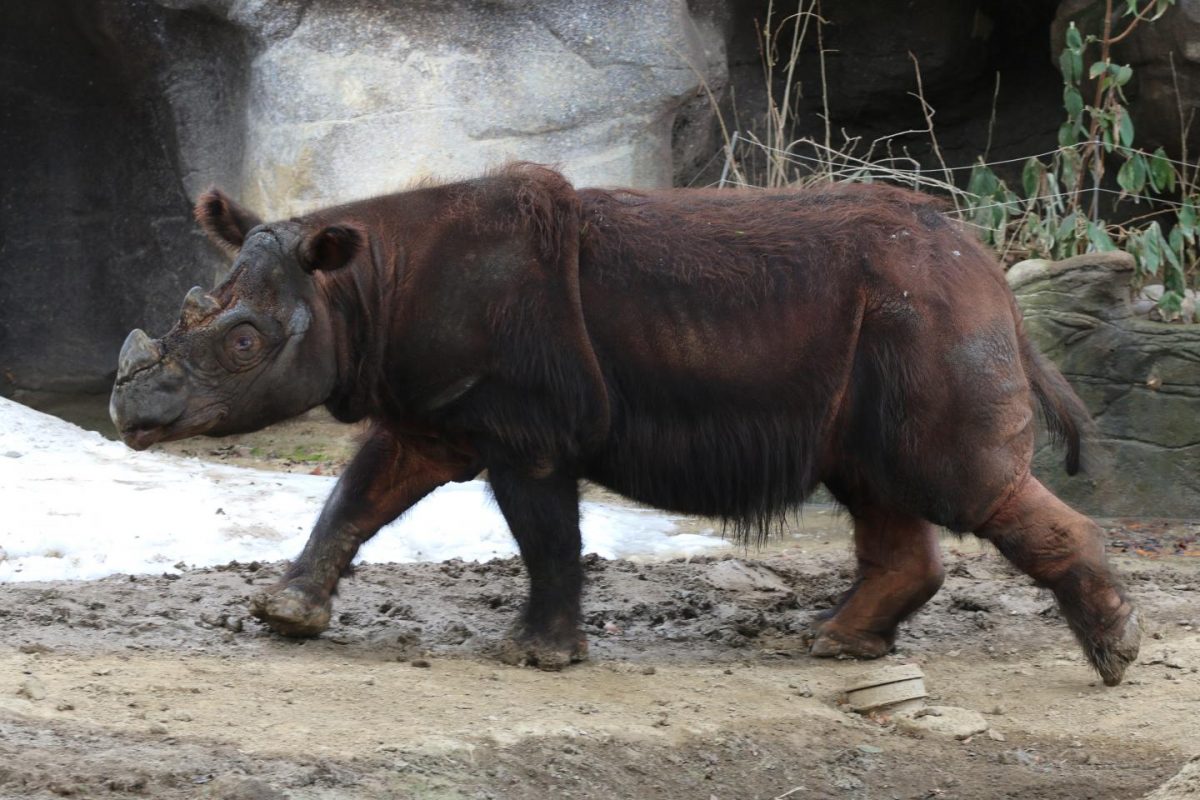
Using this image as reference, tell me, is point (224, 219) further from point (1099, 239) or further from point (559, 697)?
point (1099, 239)

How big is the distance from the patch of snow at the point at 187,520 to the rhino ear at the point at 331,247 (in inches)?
91.7

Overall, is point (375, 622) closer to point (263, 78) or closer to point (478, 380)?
point (478, 380)

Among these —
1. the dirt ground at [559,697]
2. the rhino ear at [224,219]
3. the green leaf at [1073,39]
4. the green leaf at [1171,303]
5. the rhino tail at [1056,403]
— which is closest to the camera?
the dirt ground at [559,697]

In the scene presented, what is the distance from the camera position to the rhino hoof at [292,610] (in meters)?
5.12

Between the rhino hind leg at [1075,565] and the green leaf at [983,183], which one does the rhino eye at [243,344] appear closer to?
the rhino hind leg at [1075,565]

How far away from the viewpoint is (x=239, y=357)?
4816 mm

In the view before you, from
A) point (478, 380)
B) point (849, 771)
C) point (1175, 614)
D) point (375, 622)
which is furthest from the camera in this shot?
point (1175, 614)

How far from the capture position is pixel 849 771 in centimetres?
447

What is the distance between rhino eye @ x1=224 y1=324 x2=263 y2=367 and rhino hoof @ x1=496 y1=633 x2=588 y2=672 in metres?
1.22

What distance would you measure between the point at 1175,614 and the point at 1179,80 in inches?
209

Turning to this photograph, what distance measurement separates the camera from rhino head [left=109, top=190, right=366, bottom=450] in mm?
4730

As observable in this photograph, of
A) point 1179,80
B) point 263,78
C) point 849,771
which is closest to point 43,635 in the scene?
point 849,771

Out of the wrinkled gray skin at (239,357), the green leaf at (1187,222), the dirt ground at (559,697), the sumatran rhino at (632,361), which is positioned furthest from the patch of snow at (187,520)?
the green leaf at (1187,222)

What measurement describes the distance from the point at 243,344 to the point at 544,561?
116 cm
